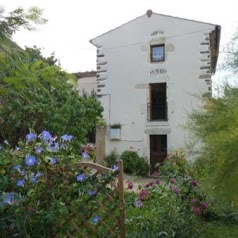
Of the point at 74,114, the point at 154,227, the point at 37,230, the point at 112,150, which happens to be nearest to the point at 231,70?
the point at 154,227

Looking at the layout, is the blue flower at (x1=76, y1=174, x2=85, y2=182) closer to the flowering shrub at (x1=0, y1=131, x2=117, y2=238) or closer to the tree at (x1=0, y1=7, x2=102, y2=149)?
the flowering shrub at (x1=0, y1=131, x2=117, y2=238)

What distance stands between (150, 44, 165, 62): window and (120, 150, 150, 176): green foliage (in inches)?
148

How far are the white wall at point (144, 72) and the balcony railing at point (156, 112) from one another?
0.19 meters

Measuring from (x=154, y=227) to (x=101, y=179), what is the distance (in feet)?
3.36

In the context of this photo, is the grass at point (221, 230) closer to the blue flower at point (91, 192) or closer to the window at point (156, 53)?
the blue flower at point (91, 192)

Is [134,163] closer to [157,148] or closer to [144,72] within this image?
[157,148]

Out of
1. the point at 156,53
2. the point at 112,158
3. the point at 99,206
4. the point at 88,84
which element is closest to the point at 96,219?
the point at 99,206

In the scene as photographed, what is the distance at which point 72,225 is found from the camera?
2309 millimetres

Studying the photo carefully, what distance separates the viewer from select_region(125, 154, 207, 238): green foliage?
3039 millimetres

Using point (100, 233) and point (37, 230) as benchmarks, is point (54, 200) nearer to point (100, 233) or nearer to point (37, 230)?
point (37, 230)

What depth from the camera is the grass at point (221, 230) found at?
13.3ft

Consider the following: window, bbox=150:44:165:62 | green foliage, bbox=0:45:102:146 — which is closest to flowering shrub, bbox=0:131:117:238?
green foliage, bbox=0:45:102:146

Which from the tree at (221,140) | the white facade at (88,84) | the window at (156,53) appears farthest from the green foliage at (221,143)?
the white facade at (88,84)

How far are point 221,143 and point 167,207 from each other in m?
1.28
